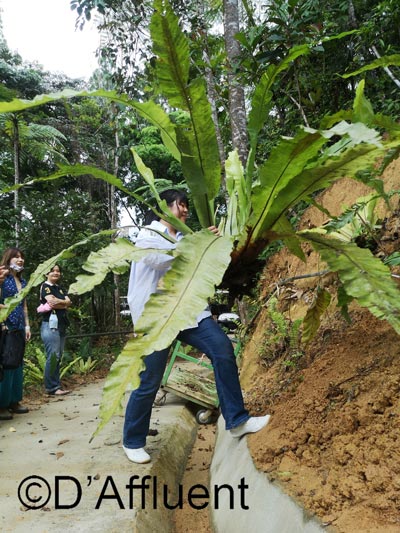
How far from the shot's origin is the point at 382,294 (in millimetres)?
1386

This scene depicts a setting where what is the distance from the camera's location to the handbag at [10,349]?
3.88 metres

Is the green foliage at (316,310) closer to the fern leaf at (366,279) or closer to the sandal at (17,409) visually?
the fern leaf at (366,279)

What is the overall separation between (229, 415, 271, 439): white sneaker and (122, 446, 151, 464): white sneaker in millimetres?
672

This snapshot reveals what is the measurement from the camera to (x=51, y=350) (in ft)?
16.6

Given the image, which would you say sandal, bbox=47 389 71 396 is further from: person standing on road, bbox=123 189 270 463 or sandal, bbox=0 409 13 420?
person standing on road, bbox=123 189 270 463

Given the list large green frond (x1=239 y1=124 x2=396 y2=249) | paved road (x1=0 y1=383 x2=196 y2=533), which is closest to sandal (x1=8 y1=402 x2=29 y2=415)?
paved road (x1=0 y1=383 x2=196 y2=533)

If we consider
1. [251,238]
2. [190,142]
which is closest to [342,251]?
[251,238]

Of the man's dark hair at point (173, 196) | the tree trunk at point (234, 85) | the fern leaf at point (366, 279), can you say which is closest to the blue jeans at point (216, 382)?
the man's dark hair at point (173, 196)

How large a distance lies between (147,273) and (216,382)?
2.44ft

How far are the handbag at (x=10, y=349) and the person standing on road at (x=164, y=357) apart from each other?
5.75ft

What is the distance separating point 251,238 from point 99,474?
1642 mm

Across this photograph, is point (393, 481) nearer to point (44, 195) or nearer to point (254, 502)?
point (254, 502)

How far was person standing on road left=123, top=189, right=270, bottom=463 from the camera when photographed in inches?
90.2

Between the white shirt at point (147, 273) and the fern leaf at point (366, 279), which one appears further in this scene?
the white shirt at point (147, 273)
